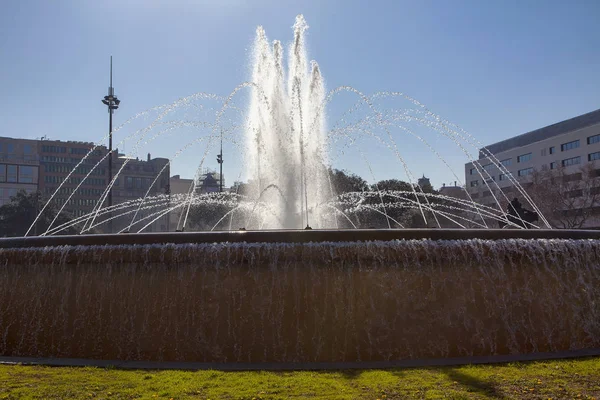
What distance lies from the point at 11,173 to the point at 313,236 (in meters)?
91.8

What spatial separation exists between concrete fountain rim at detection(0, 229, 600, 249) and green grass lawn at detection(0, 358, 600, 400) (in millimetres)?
1948

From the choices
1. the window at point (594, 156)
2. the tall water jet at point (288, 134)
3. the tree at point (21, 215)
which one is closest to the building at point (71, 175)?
the tree at point (21, 215)


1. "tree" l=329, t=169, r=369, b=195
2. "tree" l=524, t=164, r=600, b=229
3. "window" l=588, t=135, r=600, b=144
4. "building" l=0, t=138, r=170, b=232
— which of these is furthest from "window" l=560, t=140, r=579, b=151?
"building" l=0, t=138, r=170, b=232

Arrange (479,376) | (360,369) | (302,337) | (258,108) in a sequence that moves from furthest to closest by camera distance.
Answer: (258,108), (302,337), (360,369), (479,376)

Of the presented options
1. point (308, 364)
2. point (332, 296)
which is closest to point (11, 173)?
point (332, 296)

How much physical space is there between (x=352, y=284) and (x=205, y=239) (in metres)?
2.16

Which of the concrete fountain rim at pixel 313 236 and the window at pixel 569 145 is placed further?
the window at pixel 569 145

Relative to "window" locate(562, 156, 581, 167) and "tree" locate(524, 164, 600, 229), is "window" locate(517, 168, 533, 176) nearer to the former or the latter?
"window" locate(562, 156, 581, 167)

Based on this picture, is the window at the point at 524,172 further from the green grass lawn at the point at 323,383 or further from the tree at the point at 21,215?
the green grass lawn at the point at 323,383

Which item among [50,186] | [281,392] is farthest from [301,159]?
[50,186]

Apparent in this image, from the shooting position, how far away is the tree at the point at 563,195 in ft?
151

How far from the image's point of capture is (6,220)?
54.4 m

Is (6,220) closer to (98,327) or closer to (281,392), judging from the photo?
(98,327)

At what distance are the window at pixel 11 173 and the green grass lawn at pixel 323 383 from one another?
90.5 m
